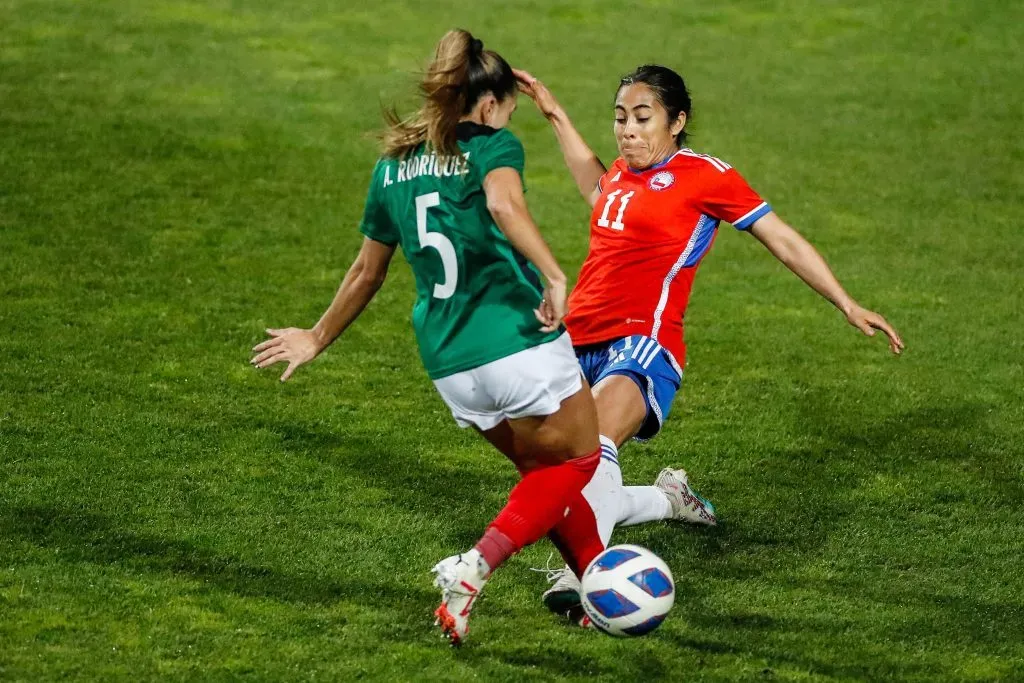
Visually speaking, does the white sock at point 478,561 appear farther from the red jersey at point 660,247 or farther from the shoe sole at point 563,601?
the red jersey at point 660,247

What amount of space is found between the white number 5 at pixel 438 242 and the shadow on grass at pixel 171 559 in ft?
4.18

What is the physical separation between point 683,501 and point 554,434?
1328mm

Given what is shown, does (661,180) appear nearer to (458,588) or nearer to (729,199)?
(729,199)

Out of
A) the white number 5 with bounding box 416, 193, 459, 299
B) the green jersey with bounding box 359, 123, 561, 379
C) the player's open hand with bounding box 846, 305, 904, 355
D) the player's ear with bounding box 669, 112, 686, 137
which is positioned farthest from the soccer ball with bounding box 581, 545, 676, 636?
the player's ear with bounding box 669, 112, 686, 137

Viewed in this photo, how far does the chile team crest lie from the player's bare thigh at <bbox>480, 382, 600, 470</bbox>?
4.24 ft

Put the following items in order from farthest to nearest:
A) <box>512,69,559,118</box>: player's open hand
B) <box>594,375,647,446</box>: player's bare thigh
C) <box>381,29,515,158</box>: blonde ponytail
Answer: <box>512,69,559,118</box>: player's open hand < <box>594,375,647,446</box>: player's bare thigh < <box>381,29,515,158</box>: blonde ponytail

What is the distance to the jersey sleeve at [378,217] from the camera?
4.83m

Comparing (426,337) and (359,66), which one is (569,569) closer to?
(426,337)

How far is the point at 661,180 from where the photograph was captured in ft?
19.2

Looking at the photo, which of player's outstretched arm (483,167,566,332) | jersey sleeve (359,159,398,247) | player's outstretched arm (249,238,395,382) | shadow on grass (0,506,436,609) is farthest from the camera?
shadow on grass (0,506,436,609)

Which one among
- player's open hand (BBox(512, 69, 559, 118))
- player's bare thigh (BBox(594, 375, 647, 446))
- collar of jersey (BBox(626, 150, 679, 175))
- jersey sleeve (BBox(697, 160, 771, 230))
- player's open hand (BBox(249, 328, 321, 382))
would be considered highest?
player's open hand (BBox(512, 69, 559, 118))

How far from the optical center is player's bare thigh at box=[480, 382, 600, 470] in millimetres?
4758

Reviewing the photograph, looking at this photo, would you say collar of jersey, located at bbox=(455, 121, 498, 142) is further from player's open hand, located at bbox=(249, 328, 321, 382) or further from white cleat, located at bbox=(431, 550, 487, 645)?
white cleat, located at bbox=(431, 550, 487, 645)

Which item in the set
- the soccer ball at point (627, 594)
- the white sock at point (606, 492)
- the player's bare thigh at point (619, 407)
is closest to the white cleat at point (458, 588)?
the soccer ball at point (627, 594)
